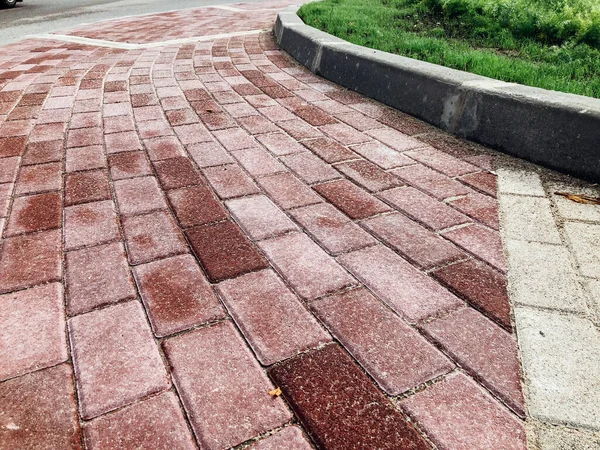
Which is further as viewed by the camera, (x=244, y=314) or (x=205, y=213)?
(x=205, y=213)

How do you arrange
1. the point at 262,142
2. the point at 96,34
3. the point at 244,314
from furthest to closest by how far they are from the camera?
the point at 96,34 → the point at 262,142 → the point at 244,314

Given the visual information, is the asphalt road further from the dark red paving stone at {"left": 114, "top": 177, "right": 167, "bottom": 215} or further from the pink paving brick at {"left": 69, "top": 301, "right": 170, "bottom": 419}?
the pink paving brick at {"left": 69, "top": 301, "right": 170, "bottom": 419}

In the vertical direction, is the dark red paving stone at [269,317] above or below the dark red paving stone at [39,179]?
below

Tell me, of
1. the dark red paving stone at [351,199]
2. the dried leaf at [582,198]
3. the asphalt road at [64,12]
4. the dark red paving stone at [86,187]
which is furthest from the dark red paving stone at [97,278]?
the asphalt road at [64,12]

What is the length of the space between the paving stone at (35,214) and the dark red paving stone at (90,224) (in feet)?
0.21

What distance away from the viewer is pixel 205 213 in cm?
225

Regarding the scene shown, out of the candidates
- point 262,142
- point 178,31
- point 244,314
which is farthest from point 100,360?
point 178,31

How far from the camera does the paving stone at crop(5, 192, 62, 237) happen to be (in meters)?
2.12

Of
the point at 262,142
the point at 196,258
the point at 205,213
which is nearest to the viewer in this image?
the point at 196,258

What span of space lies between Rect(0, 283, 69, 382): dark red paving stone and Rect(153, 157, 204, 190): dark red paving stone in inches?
36.2

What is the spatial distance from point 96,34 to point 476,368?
7.25m

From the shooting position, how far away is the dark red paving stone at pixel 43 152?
2.78 metres

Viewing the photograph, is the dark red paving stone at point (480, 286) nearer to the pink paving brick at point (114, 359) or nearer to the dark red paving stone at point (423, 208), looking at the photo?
the dark red paving stone at point (423, 208)

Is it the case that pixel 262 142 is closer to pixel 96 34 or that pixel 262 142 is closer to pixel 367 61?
pixel 367 61
